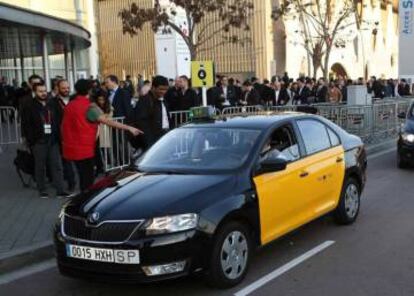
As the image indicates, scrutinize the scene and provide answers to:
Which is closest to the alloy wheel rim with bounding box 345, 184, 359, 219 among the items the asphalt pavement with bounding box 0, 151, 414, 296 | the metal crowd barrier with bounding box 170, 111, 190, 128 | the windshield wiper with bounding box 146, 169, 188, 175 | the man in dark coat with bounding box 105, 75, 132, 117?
the asphalt pavement with bounding box 0, 151, 414, 296

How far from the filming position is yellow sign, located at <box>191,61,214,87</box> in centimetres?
1300

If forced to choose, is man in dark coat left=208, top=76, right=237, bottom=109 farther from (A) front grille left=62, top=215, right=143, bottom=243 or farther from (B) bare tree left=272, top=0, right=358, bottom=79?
(B) bare tree left=272, top=0, right=358, bottom=79

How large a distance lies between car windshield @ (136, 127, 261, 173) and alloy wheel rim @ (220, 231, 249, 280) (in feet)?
2.31

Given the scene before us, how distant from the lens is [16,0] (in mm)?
28000

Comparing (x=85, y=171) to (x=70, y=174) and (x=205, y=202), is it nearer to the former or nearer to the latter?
(x=70, y=174)

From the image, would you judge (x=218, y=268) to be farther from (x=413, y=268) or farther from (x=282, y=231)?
(x=413, y=268)

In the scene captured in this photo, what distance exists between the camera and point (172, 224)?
17.1 feet

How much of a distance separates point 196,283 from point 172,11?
14.2m

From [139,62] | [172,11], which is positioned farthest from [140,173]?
[139,62]

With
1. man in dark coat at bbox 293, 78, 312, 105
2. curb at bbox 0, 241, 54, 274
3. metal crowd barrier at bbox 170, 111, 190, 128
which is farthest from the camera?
man in dark coat at bbox 293, 78, 312, 105

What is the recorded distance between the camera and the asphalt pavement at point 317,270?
5.57 m

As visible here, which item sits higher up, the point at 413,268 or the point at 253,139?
the point at 253,139

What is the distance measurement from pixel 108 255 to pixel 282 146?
234cm

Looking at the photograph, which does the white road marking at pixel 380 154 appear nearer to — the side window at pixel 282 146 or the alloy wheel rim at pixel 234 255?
the side window at pixel 282 146
